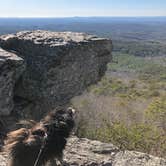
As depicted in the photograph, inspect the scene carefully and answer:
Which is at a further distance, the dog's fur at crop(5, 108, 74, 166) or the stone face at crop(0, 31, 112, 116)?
the stone face at crop(0, 31, 112, 116)

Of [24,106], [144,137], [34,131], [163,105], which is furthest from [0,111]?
[163,105]

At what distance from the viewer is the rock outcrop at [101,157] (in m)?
4.69

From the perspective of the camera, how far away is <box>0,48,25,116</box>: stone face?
6355 mm

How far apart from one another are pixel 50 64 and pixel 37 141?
3879 millimetres

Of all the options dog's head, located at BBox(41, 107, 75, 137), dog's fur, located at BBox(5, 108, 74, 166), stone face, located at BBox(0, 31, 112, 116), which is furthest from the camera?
stone face, located at BBox(0, 31, 112, 116)

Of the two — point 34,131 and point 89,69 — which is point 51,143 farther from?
Result: point 89,69

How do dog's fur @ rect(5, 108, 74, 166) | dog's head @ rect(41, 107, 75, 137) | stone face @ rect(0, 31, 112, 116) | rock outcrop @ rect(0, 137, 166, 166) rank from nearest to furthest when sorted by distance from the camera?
dog's fur @ rect(5, 108, 74, 166) → dog's head @ rect(41, 107, 75, 137) → rock outcrop @ rect(0, 137, 166, 166) → stone face @ rect(0, 31, 112, 116)

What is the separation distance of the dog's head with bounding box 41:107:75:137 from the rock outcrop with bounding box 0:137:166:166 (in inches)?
28.0

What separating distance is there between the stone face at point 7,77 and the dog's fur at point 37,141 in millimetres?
2481

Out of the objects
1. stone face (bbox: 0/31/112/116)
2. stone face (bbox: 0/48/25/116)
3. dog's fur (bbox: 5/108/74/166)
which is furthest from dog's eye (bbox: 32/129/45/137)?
stone face (bbox: 0/31/112/116)

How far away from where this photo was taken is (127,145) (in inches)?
321

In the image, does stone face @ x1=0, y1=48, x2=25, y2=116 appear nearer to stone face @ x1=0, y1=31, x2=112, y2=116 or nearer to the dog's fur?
stone face @ x1=0, y1=31, x2=112, y2=116

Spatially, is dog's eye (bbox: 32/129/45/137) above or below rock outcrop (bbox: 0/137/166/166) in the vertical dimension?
above

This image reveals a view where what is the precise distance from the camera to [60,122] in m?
3.96
